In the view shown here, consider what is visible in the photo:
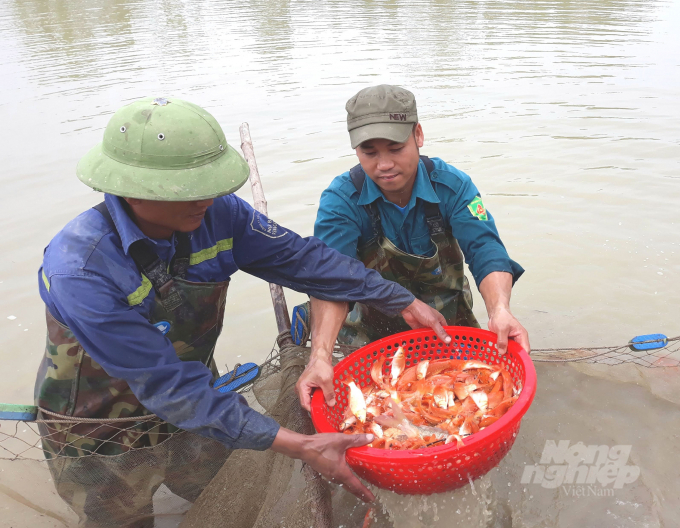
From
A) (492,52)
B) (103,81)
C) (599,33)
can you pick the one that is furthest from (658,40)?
(103,81)

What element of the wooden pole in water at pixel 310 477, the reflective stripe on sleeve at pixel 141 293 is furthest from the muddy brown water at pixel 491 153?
the reflective stripe on sleeve at pixel 141 293

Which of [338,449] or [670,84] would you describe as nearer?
[338,449]

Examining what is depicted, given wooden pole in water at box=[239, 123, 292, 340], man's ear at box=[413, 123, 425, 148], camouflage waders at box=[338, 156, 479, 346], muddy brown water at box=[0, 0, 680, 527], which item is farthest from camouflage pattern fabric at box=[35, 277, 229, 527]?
man's ear at box=[413, 123, 425, 148]

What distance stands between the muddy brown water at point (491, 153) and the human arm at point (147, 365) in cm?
125

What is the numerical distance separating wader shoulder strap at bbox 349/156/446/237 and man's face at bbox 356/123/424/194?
146 millimetres

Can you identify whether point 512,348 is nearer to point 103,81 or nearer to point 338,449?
point 338,449

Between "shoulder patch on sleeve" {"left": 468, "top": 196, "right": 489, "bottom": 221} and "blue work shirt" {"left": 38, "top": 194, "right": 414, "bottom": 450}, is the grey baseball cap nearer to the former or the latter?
"shoulder patch on sleeve" {"left": 468, "top": 196, "right": 489, "bottom": 221}

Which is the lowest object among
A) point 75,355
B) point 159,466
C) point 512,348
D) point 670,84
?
point 670,84

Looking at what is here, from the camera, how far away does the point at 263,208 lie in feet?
13.3

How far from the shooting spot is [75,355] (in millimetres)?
2373

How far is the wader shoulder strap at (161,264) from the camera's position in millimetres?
2268

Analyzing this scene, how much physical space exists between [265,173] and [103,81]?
641 cm

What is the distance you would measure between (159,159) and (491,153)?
6.86 m

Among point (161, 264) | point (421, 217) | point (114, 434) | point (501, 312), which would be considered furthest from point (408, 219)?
point (114, 434)
